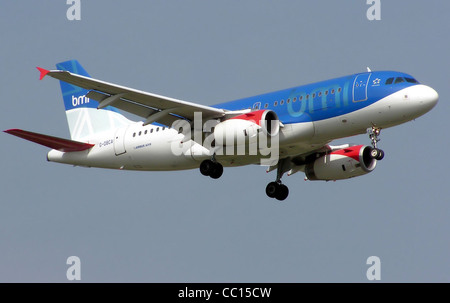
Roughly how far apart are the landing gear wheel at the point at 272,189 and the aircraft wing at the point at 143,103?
244 inches

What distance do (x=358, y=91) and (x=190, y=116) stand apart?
7.90 meters

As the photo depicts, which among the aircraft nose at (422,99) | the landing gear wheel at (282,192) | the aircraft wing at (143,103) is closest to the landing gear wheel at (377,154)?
the aircraft nose at (422,99)

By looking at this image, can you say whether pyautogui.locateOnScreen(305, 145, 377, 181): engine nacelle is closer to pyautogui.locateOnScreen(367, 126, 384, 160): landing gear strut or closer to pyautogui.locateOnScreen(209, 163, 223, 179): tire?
pyautogui.locateOnScreen(367, 126, 384, 160): landing gear strut

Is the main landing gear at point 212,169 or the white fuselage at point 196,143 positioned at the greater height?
the white fuselage at point 196,143

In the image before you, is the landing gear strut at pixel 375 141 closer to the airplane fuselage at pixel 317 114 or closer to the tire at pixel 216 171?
the airplane fuselage at pixel 317 114

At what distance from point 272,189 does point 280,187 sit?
1.42 ft

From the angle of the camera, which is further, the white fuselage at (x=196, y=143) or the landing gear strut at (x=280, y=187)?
the landing gear strut at (x=280, y=187)

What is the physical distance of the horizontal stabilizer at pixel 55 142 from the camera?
41.5 m

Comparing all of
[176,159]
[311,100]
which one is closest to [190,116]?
[176,159]

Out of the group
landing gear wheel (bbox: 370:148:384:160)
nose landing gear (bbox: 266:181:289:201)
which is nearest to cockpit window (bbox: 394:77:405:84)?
landing gear wheel (bbox: 370:148:384:160)

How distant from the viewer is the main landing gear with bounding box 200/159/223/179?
4041 cm

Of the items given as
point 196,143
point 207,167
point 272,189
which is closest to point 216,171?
point 207,167

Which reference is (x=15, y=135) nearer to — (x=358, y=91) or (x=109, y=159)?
(x=109, y=159)

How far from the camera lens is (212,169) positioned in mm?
40406
